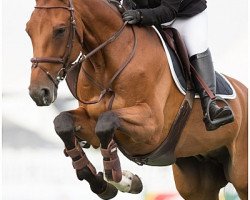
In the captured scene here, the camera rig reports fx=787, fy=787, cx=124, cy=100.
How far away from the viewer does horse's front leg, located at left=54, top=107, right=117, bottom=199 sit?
496 centimetres

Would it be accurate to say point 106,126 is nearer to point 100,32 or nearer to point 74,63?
point 74,63

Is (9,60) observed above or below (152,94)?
below

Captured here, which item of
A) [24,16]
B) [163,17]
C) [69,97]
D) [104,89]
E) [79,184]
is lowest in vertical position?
[79,184]

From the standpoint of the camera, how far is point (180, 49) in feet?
17.6

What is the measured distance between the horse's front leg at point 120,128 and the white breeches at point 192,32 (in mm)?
711

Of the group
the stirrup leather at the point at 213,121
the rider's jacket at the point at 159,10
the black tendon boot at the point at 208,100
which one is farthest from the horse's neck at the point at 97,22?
the stirrup leather at the point at 213,121

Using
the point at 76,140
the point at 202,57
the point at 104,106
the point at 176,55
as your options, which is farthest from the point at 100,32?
the point at 202,57

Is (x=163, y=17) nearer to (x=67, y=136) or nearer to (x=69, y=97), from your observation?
(x=67, y=136)

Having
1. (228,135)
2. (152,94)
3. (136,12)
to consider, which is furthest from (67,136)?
(228,135)

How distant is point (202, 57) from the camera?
5480 millimetres

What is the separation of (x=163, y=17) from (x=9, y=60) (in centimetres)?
239

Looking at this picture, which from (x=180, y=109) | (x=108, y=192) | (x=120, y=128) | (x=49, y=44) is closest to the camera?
(x=49, y=44)

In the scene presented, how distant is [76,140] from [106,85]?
399mm

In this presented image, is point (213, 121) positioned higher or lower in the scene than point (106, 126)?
lower
